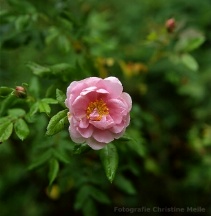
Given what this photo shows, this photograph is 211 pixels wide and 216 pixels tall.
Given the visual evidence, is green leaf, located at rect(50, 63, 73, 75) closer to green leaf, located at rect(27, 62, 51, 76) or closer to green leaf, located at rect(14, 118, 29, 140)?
green leaf, located at rect(27, 62, 51, 76)

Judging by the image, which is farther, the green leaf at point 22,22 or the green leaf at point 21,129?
the green leaf at point 22,22

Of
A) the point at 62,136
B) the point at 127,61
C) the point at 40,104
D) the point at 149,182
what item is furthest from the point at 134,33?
the point at 40,104

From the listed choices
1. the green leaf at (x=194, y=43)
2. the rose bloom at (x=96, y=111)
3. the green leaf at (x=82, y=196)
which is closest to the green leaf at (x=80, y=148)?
the rose bloom at (x=96, y=111)

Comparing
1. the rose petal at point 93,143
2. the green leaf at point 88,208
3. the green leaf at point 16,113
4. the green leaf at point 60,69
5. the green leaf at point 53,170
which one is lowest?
the green leaf at point 88,208

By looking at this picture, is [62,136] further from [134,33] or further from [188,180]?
[134,33]

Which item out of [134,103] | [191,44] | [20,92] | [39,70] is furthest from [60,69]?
[134,103]

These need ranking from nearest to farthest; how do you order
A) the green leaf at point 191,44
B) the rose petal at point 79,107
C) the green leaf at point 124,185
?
the rose petal at point 79,107 → the green leaf at point 191,44 → the green leaf at point 124,185

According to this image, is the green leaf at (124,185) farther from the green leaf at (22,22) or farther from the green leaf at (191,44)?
the green leaf at (22,22)
